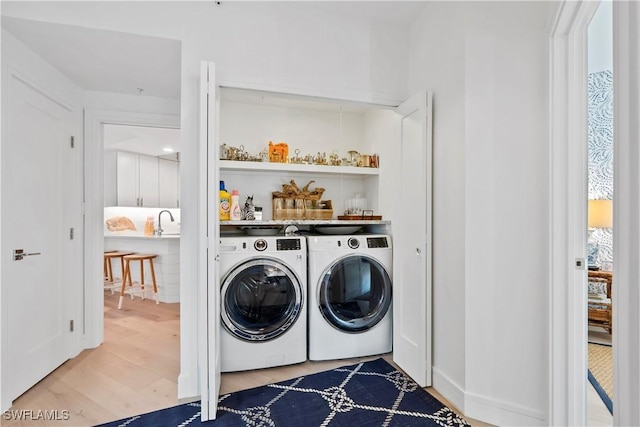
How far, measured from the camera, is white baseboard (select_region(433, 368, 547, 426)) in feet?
5.62

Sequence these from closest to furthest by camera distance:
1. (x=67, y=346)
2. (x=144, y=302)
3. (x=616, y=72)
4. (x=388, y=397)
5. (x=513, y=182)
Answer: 1. (x=616, y=72)
2. (x=513, y=182)
3. (x=388, y=397)
4. (x=67, y=346)
5. (x=144, y=302)

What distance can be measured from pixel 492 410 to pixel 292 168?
231 centimetres

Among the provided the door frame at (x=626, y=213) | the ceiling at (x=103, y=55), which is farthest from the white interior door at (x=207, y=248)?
the door frame at (x=626, y=213)

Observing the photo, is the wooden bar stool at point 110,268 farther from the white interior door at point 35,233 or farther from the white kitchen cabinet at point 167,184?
the white interior door at point 35,233

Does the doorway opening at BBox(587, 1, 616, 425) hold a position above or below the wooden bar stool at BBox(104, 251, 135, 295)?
above

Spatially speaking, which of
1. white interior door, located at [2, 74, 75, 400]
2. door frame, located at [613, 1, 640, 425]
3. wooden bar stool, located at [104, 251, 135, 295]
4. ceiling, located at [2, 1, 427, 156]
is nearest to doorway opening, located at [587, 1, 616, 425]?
door frame, located at [613, 1, 640, 425]

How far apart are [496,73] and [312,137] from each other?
2052 mm

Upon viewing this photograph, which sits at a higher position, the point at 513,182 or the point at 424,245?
the point at 513,182

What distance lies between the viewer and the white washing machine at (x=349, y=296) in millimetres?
2582

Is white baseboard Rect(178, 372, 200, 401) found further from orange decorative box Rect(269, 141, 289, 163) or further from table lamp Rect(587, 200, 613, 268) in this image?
table lamp Rect(587, 200, 613, 268)

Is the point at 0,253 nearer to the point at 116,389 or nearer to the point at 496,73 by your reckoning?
the point at 116,389

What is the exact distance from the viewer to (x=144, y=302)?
14.1ft

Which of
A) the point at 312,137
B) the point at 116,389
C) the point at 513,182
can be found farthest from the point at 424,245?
the point at 116,389

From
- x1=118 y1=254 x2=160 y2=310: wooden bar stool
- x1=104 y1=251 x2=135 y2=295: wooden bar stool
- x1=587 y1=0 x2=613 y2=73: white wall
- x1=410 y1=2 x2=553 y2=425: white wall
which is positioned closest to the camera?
x1=587 y1=0 x2=613 y2=73: white wall
